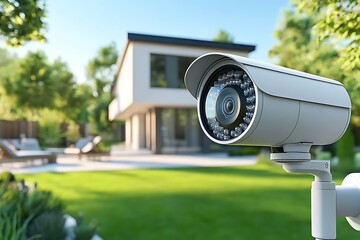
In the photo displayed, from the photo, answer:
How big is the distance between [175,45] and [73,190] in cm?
1285

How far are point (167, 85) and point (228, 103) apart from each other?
1814 cm

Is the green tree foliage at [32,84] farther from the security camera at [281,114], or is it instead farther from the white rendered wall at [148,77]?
the security camera at [281,114]

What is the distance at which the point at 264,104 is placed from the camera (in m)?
1.02

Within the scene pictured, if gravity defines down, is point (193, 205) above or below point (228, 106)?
below

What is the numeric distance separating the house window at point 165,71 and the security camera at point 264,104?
17629mm

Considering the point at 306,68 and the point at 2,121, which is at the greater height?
the point at 306,68

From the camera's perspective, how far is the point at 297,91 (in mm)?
1104

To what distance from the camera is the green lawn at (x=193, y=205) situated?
14.4ft

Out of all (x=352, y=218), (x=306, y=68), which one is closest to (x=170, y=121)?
(x=306, y=68)

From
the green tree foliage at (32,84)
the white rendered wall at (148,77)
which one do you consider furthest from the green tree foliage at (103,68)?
the white rendered wall at (148,77)

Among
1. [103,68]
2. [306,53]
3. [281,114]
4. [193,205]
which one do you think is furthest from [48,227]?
[103,68]

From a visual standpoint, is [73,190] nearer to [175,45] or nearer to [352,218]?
[352,218]

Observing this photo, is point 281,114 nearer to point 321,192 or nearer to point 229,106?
point 229,106

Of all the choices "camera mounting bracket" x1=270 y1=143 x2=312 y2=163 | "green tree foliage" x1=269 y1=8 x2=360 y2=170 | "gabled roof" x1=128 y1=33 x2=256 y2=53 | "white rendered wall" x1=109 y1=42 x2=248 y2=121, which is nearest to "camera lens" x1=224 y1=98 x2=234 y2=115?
"camera mounting bracket" x1=270 y1=143 x2=312 y2=163
